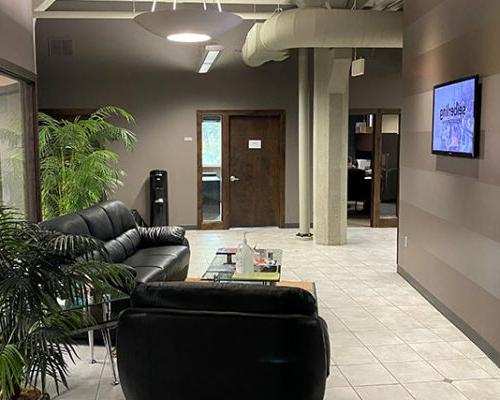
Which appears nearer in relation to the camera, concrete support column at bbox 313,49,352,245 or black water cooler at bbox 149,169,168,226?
concrete support column at bbox 313,49,352,245

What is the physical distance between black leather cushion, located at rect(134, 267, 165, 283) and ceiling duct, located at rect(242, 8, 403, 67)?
3008 millimetres

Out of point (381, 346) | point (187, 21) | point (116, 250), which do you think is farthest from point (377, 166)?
point (187, 21)

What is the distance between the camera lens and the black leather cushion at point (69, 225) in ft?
14.8

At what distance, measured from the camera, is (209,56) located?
7.42 metres

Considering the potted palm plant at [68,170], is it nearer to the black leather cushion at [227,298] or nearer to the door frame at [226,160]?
the door frame at [226,160]

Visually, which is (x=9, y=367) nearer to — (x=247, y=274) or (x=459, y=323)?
(x=247, y=274)

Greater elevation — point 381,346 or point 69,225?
point 69,225

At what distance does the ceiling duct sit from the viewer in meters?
6.21

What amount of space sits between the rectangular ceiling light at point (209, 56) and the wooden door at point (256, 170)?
107 centimetres

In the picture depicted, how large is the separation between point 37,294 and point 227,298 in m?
0.84

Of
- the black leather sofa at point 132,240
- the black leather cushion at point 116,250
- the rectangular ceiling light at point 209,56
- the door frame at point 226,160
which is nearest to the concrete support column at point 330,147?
the rectangular ceiling light at point 209,56

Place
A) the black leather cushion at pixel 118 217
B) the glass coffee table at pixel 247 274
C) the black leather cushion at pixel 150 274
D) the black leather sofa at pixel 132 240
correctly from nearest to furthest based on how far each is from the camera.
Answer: the glass coffee table at pixel 247 274
the black leather cushion at pixel 150 274
the black leather sofa at pixel 132 240
the black leather cushion at pixel 118 217

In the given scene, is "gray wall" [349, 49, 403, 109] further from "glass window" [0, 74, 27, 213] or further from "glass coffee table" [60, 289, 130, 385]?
"glass coffee table" [60, 289, 130, 385]

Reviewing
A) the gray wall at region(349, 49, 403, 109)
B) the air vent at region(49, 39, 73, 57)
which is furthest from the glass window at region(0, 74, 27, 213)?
the gray wall at region(349, 49, 403, 109)
